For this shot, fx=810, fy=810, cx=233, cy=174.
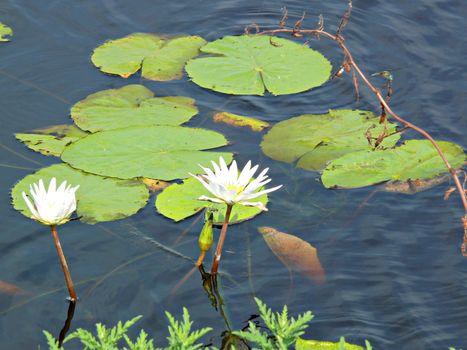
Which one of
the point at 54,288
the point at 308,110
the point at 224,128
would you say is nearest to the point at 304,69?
the point at 308,110

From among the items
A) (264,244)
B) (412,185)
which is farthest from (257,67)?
(264,244)

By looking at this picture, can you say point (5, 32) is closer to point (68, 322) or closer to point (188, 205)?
point (188, 205)

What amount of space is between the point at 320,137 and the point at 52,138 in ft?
5.60

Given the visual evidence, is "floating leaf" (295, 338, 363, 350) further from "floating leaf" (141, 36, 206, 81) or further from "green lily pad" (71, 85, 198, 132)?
"floating leaf" (141, 36, 206, 81)

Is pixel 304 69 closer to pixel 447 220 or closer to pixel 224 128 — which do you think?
pixel 224 128

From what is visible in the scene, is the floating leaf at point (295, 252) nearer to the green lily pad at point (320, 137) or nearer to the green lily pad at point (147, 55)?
the green lily pad at point (320, 137)

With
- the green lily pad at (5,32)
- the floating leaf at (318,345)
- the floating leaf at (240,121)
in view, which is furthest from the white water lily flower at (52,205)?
the green lily pad at (5,32)

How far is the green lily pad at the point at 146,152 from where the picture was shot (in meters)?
4.76

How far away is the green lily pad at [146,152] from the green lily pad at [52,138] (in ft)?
0.49

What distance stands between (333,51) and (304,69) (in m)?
0.60

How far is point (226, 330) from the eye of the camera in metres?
3.97

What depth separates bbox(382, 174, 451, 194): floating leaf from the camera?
4883 millimetres

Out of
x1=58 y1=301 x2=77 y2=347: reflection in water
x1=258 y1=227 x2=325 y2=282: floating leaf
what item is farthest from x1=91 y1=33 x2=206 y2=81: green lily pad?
x1=58 y1=301 x2=77 y2=347: reflection in water

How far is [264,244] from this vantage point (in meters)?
4.50
